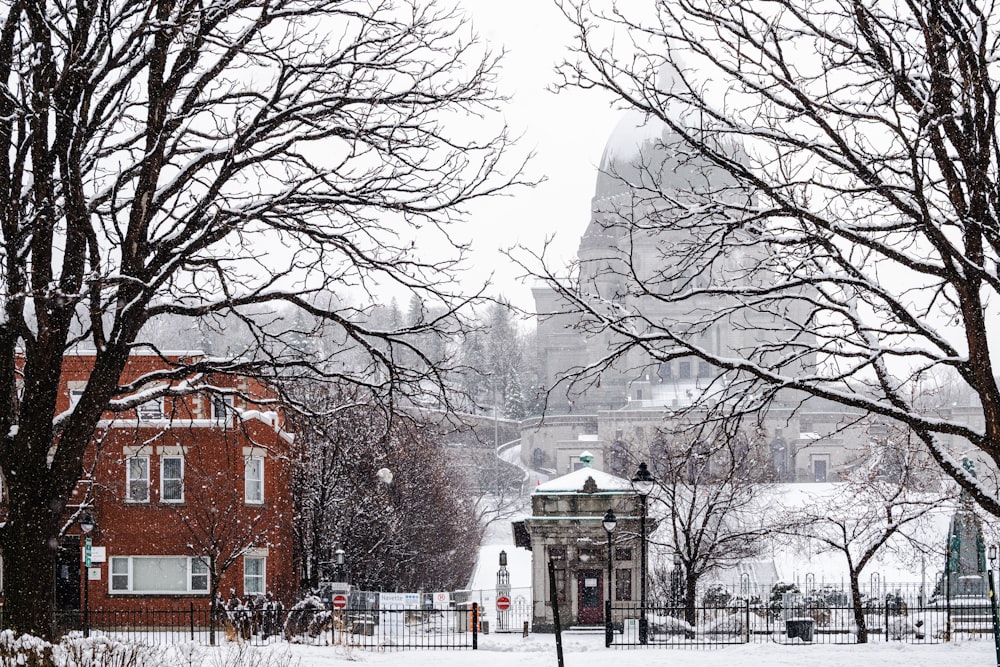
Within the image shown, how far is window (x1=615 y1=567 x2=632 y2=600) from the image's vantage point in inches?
1564

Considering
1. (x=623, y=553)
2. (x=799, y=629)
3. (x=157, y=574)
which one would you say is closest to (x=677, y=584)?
(x=623, y=553)

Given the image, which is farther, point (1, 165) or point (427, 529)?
point (427, 529)

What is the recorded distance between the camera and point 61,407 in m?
39.1

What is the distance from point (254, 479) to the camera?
3962 centimetres

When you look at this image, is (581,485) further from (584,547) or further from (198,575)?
(198,575)

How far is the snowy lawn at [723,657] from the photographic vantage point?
19328 millimetres

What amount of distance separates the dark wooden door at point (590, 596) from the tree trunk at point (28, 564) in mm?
29321

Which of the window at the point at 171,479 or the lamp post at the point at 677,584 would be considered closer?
the window at the point at 171,479

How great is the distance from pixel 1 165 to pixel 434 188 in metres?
4.27

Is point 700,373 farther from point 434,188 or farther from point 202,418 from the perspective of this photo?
point 434,188

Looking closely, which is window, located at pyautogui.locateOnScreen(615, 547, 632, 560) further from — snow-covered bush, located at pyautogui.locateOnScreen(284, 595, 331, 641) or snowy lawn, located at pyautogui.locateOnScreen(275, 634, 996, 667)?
snowy lawn, located at pyautogui.locateOnScreen(275, 634, 996, 667)

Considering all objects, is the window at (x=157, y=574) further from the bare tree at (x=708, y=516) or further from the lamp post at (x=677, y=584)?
the lamp post at (x=677, y=584)

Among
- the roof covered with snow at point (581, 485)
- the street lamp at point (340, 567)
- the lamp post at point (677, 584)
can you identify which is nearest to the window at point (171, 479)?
the street lamp at point (340, 567)

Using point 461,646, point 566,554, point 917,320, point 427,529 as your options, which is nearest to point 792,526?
point 566,554
